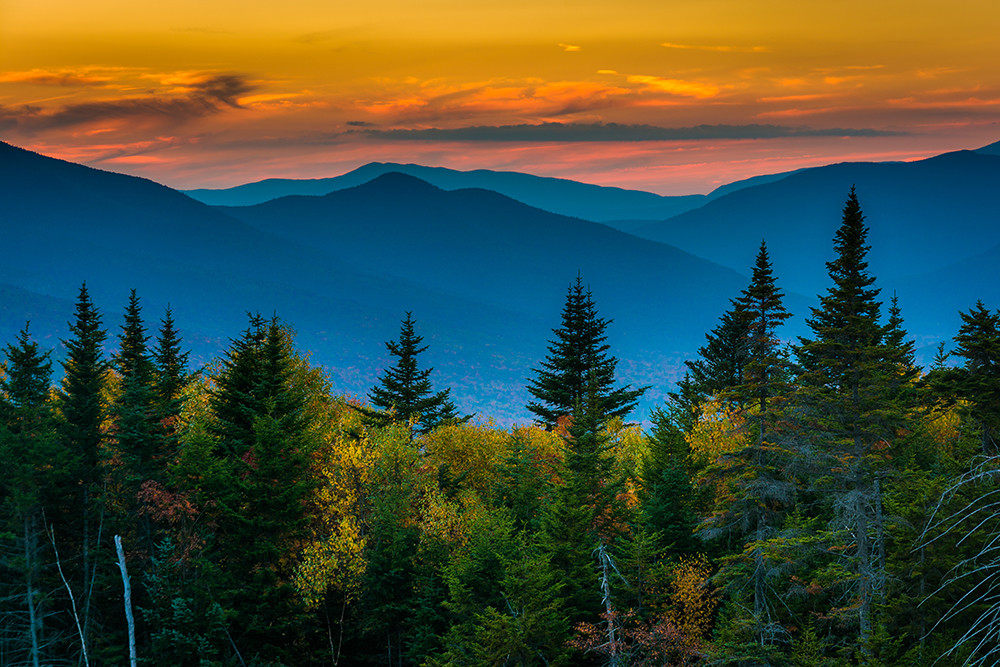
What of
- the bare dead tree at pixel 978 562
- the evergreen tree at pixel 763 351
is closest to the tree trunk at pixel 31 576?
the evergreen tree at pixel 763 351

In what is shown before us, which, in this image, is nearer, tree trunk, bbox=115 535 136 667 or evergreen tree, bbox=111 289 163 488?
tree trunk, bbox=115 535 136 667

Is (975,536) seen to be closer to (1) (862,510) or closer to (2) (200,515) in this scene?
(1) (862,510)

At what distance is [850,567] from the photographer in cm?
2944

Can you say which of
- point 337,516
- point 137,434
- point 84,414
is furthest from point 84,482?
point 337,516

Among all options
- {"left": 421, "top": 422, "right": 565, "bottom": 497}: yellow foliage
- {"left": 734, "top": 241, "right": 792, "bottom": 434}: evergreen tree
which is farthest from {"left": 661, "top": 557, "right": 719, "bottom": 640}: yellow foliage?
{"left": 421, "top": 422, "right": 565, "bottom": 497}: yellow foliage

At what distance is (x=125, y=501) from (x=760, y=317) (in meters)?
31.6

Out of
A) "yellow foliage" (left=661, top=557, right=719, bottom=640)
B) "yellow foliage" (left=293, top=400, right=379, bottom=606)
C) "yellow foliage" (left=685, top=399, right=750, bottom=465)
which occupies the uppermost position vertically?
"yellow foliage" (left=685, top=399, right=750, bottom=465)

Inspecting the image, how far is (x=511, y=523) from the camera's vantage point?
36875mm

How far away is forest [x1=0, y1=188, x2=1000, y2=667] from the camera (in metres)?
29.0

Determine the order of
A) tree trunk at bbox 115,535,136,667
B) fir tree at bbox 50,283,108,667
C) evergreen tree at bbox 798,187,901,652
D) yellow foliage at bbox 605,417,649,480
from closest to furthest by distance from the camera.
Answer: evergreen tree at bbox 798,187,901,652 → tree trunk at bbox 115,535,136,667 → fir tree at bbox 50,283,108,667 → yellow foliage at bbox 605,417,649,480

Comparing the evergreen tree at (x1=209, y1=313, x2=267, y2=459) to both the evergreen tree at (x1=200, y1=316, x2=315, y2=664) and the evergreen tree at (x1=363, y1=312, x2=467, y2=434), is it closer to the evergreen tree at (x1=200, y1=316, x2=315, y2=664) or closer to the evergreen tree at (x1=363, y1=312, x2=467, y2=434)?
the evergreen tree at (x1=200, y1=316, x2=315, y2=664)

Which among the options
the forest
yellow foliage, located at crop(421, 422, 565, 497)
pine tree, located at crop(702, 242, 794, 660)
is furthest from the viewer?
yellow foliage, located at crop(421, 422, 565, 497)

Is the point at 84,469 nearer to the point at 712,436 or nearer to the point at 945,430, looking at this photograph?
the point at 712,436

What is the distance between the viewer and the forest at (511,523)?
1140 inches
